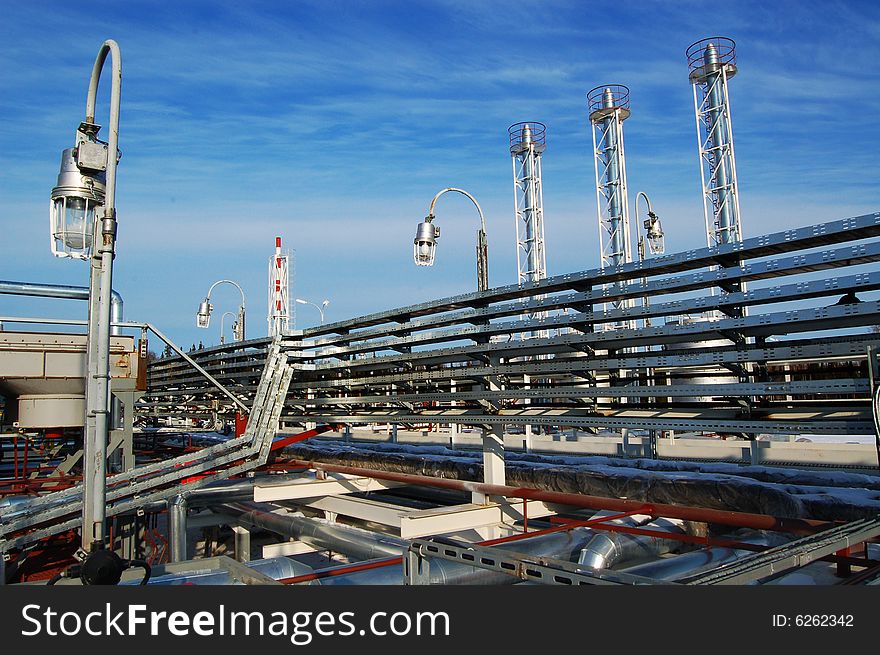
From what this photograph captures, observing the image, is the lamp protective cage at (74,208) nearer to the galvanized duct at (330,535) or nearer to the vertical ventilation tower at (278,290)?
the galvanized duct at (330,535)

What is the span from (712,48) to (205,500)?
2693cm

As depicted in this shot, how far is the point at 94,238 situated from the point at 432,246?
7.26m

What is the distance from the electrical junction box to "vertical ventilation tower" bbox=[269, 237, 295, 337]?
32.2 ft

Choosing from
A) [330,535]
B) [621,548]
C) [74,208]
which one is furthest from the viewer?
[330,535]

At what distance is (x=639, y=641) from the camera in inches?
109

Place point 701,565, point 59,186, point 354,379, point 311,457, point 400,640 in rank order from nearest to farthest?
1. point 400,640
2. point 59,186
3. point 701,565
4. point 354,379
5. point 311,457

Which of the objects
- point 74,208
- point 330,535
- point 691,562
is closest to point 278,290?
point 330,535

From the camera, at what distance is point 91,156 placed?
5.07 meters

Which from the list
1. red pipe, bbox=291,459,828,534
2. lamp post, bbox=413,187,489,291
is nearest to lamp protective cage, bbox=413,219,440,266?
lamp post, bbox=413,187,489,291

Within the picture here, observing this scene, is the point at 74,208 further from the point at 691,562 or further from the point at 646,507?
the point at 646,507

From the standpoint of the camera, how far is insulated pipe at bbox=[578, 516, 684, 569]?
20.2 feet

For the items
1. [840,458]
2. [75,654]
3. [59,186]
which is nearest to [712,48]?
[840,458]

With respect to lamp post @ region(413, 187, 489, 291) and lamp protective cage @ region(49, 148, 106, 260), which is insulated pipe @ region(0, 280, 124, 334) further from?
lamp post @ region(413, 187, 489, 291)

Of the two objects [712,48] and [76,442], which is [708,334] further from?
[712,48]
